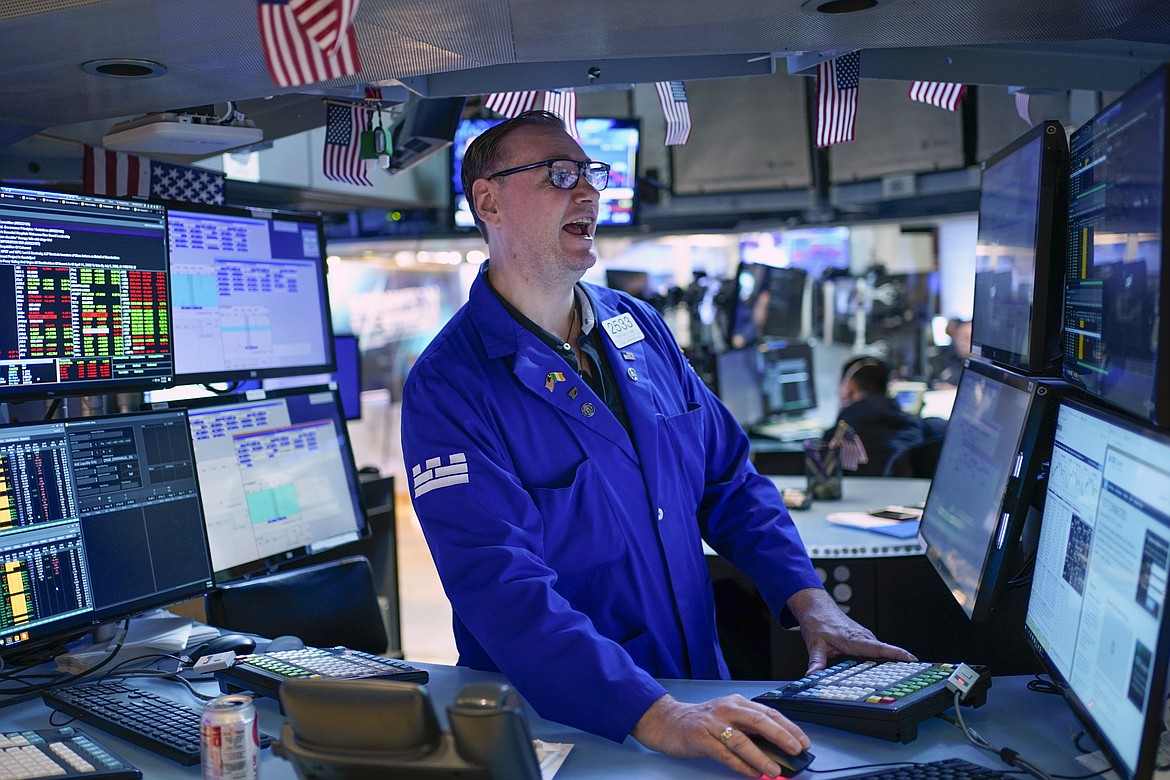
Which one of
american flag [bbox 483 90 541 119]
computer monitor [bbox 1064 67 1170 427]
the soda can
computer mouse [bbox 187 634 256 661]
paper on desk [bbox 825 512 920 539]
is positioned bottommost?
paper on desk [bbox 825 512 920 539]

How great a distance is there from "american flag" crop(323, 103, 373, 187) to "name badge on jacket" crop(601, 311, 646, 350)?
Answer: 125 cm

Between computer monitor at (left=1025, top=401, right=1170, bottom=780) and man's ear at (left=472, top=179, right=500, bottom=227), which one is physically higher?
man's ear at (left=472, top=179, right=500, bottom=227)

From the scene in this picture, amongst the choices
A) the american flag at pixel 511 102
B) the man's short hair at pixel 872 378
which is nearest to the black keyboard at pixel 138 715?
the american flag at pixel 511 102

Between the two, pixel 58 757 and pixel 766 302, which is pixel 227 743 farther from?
pixel 766 302

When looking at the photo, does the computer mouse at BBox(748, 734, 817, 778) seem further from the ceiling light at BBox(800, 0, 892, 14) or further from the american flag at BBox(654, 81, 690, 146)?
the american flag at BBox(654, 81, 690, 146)

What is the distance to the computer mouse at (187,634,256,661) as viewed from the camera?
202 cm

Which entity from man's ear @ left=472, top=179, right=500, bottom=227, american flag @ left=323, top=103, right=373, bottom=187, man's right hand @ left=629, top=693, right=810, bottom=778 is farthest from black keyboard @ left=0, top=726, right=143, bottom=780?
american flag @ left=323, top=103, right=373, bottom=187

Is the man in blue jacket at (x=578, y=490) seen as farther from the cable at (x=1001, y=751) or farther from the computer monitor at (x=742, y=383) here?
the computer monitor at (x=742, y=383)

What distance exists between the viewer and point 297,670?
185 centimetres

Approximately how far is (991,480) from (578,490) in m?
0.75

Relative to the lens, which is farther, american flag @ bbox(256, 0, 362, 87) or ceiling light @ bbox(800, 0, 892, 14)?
ceiling light @ bbox(800, 0, 892, 14)

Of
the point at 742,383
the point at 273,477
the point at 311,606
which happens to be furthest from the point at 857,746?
the point at 742,383

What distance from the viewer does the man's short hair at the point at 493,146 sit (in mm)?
2225

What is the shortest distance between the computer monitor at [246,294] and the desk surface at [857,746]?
990 millimetres
